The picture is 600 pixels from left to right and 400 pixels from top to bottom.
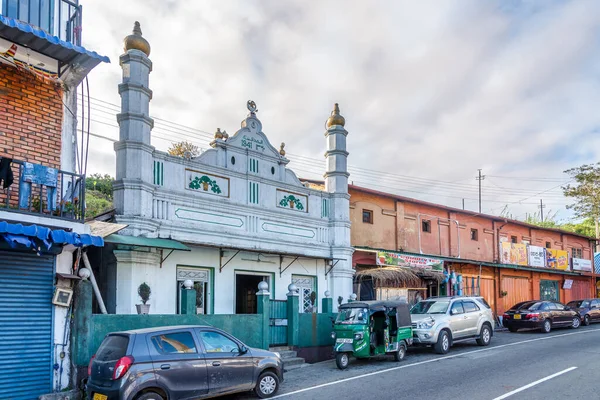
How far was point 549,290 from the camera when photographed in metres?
34.8

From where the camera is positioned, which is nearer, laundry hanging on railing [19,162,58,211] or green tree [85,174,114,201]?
laundry hanging on railing [19,162,58,211]

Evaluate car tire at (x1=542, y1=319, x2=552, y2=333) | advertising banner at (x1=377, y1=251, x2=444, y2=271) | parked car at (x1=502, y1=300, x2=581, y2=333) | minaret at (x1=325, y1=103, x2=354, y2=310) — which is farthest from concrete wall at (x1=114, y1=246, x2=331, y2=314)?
car tire at (x1=542, y1=319, x2=552, y2=333)

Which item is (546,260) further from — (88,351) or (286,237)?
(88,351)

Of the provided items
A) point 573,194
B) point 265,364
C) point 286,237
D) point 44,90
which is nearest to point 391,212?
point 286,237

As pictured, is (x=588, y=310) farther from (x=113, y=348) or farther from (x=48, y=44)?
(x=48, y=44)

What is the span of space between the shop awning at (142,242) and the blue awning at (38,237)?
190 centimetres

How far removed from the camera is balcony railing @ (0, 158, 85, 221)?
1020 cm

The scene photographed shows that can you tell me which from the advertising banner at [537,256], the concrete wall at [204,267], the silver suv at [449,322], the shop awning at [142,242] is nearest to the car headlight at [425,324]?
the silver suv at [449,322]

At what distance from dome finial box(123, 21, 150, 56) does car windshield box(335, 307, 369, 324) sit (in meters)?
A: 9.19

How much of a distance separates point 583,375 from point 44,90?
13.4 meters

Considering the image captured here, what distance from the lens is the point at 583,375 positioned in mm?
12094

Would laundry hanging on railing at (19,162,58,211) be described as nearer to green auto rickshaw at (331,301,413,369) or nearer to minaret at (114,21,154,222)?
minaret at (114,21,154,222)

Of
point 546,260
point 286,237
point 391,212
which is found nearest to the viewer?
point 286,237

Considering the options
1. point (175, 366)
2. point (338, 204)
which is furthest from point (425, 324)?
point (175, 366)
